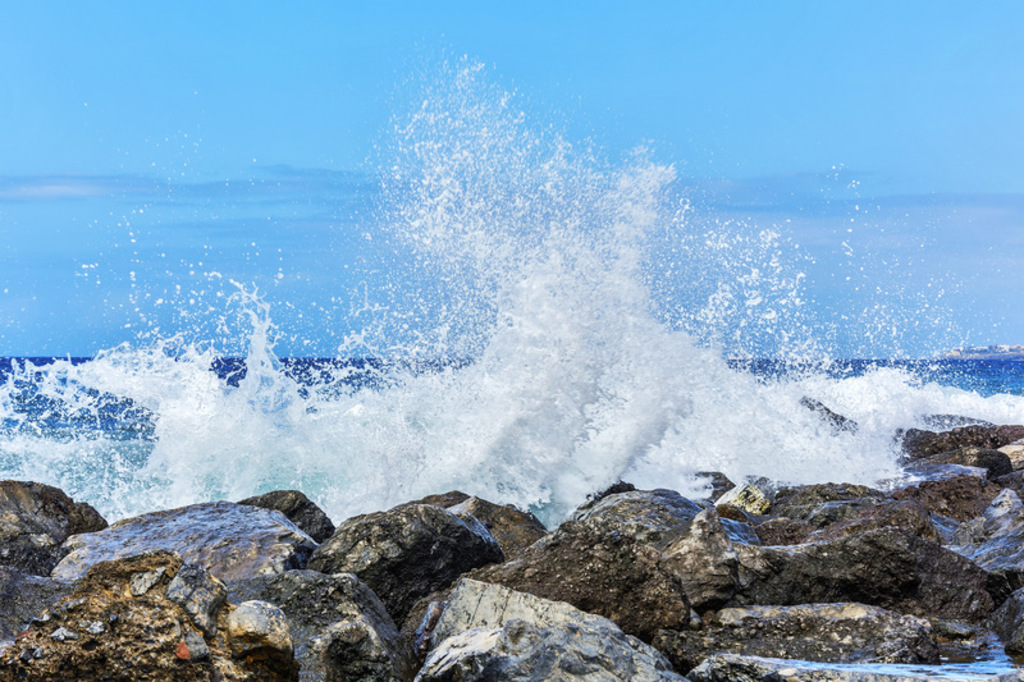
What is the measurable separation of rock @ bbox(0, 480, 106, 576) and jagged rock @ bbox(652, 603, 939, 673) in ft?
13.0

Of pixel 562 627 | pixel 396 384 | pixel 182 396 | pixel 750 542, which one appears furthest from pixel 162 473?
pixel 562 627

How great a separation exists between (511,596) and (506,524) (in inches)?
114

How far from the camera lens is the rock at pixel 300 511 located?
274 inches

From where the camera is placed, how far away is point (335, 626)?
12.1ft

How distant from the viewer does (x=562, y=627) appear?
3.37 m

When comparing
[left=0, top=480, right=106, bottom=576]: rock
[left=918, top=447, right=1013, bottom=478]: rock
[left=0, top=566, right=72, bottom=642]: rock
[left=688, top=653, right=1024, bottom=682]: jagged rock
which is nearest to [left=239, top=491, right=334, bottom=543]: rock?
[left=0, top=480, right=106, bottom=576]: rock

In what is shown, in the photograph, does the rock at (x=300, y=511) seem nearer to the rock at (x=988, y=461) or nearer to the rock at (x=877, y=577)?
the rock at (x=877, y=577)

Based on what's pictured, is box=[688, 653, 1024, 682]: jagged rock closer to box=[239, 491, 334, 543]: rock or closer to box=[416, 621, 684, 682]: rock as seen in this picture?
box=[416, 621, 684, 682]: rock

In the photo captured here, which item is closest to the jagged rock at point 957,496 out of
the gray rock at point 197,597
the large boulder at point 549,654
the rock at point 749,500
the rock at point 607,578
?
the rock at point 749,500

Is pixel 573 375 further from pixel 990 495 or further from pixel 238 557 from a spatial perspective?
pixel 238 557

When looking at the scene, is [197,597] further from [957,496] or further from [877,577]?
[957,496]

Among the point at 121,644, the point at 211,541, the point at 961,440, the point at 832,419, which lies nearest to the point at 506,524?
the point at 211,541

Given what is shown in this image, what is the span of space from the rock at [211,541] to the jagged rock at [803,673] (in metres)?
2.48

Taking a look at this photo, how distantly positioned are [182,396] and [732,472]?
25.6 feet
